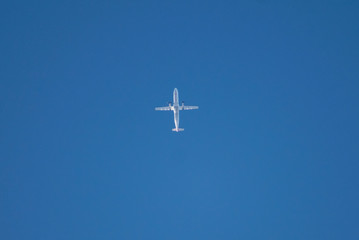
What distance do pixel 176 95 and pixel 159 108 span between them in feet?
25.1

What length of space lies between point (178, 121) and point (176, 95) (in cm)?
900

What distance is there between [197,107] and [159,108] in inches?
365

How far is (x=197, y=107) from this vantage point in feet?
327

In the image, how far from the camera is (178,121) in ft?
331

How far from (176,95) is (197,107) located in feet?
26.0

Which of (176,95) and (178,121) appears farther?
(178,121)

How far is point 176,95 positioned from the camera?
94250 millimetres

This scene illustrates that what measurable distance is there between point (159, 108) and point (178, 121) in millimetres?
5698

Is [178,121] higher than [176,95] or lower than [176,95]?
lower

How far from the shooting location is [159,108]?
→ 100000 mm
